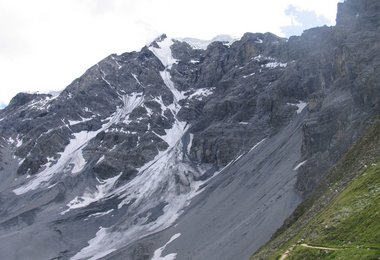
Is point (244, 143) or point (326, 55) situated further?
point (244, 143)

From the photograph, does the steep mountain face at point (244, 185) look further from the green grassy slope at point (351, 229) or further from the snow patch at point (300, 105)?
the green grassy slope at point (351, 229)

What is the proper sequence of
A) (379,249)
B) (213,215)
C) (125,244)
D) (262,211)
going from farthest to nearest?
1. (125,244)
2. (213,215)
3. (262,211)
4. (379,249)

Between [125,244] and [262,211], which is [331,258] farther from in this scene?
[125,244]

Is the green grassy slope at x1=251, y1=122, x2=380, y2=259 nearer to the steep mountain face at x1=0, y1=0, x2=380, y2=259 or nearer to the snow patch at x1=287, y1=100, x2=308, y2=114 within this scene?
the steep mountain face at x1=0, y1=0, x2=380, y2=259

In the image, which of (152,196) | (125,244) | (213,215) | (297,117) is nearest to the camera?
(213,215)

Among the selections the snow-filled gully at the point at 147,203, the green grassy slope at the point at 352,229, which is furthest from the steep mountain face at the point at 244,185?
the green grassy slope at the point at 352,229

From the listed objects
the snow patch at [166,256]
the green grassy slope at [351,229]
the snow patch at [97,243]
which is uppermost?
the green grassy slope at [351,229]

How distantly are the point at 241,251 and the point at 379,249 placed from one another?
71079mm

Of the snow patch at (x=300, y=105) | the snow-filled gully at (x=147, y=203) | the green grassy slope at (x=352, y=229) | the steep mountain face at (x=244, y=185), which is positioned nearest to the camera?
the green grassy slope at (x=352, y=229)

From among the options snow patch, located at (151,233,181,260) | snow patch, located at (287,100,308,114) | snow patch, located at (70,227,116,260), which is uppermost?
snow patch, located at (287,100,308,114)

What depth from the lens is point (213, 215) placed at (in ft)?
443

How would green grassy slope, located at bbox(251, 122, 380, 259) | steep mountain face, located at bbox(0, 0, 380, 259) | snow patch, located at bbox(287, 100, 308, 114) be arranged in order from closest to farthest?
green grassy slope, located at bbox(251, 122, 380, 259) → steep mountain face, located at bbox(0, 0, 380, 259) → snow patch, located at bbox(287, 100, 308, 114)

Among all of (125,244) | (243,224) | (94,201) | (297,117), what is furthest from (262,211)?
(94,201)

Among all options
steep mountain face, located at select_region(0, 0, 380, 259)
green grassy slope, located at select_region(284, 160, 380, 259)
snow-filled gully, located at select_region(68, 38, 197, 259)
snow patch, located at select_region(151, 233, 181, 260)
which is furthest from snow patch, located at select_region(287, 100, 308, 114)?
green grassy slope, located at select_region(284, 160, 380, 259)
